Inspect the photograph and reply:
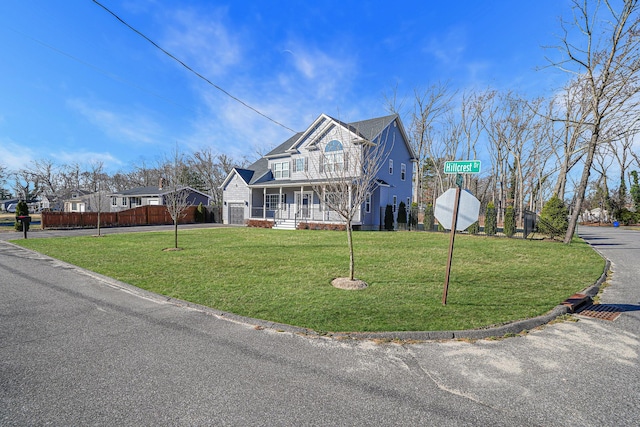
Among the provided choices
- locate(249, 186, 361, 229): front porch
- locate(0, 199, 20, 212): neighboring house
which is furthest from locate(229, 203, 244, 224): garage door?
locate(0, 199, 20, 212): neighboring house

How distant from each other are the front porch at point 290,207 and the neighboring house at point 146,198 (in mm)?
11296

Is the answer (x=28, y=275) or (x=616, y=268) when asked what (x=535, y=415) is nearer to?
(x=616, y=268)

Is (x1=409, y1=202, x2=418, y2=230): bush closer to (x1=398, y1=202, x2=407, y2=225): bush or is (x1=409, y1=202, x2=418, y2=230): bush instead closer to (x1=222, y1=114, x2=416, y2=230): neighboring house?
(x1=398, y1=202, x2=407, y2=225): bush

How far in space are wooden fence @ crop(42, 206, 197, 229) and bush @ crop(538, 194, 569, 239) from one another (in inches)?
871

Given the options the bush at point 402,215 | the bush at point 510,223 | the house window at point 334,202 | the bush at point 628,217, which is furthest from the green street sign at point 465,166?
the bush at point 628,217

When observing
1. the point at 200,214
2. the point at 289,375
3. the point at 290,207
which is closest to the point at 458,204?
the point at 289,375

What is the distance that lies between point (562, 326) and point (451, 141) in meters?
37.4

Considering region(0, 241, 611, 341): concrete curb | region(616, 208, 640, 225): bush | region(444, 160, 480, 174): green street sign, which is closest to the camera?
region(0, 241, 611, 341): concrete curb

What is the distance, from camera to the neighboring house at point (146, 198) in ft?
115

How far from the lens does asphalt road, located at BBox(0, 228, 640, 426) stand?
2.42 meters

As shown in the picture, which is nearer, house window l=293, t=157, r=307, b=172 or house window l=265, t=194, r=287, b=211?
house window l=293, t=157, r=307, b=172

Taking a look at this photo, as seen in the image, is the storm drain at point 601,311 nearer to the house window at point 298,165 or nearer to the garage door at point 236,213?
the house window at point 298,165

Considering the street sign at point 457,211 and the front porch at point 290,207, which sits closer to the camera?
the street sign at point 457,211

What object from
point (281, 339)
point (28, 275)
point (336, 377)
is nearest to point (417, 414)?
point (336, 377)
